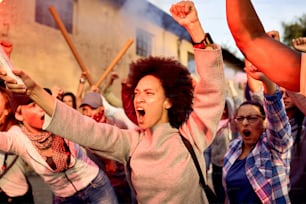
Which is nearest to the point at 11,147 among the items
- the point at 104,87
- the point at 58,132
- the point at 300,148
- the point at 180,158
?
the point at 58,132

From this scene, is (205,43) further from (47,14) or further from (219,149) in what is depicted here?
(47,14)

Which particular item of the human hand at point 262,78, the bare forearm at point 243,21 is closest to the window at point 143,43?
the human hand at point 262,78

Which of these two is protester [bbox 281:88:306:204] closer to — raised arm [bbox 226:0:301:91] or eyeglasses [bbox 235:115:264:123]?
eyeglasses [bbox 235:115:264:123]

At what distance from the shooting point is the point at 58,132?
7.56 ft

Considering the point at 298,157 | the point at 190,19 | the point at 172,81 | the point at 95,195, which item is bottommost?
the point at 95,195

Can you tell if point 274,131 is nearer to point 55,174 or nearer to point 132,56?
point 55,174

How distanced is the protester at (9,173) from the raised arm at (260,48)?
2.45m

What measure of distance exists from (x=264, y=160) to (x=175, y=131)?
755 millimetres

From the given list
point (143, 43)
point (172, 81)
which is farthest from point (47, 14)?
point (172, 81)

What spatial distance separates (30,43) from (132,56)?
127cm

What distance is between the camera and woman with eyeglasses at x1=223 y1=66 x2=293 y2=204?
2812mm

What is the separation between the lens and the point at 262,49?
1449 mm

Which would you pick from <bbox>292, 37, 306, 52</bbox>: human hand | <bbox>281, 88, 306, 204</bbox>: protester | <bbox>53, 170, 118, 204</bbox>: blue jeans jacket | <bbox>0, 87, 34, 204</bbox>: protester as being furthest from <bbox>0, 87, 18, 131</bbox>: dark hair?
<bbox>292, 37, 306, 52</bbox>: human hand

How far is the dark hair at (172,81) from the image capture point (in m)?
2.56
